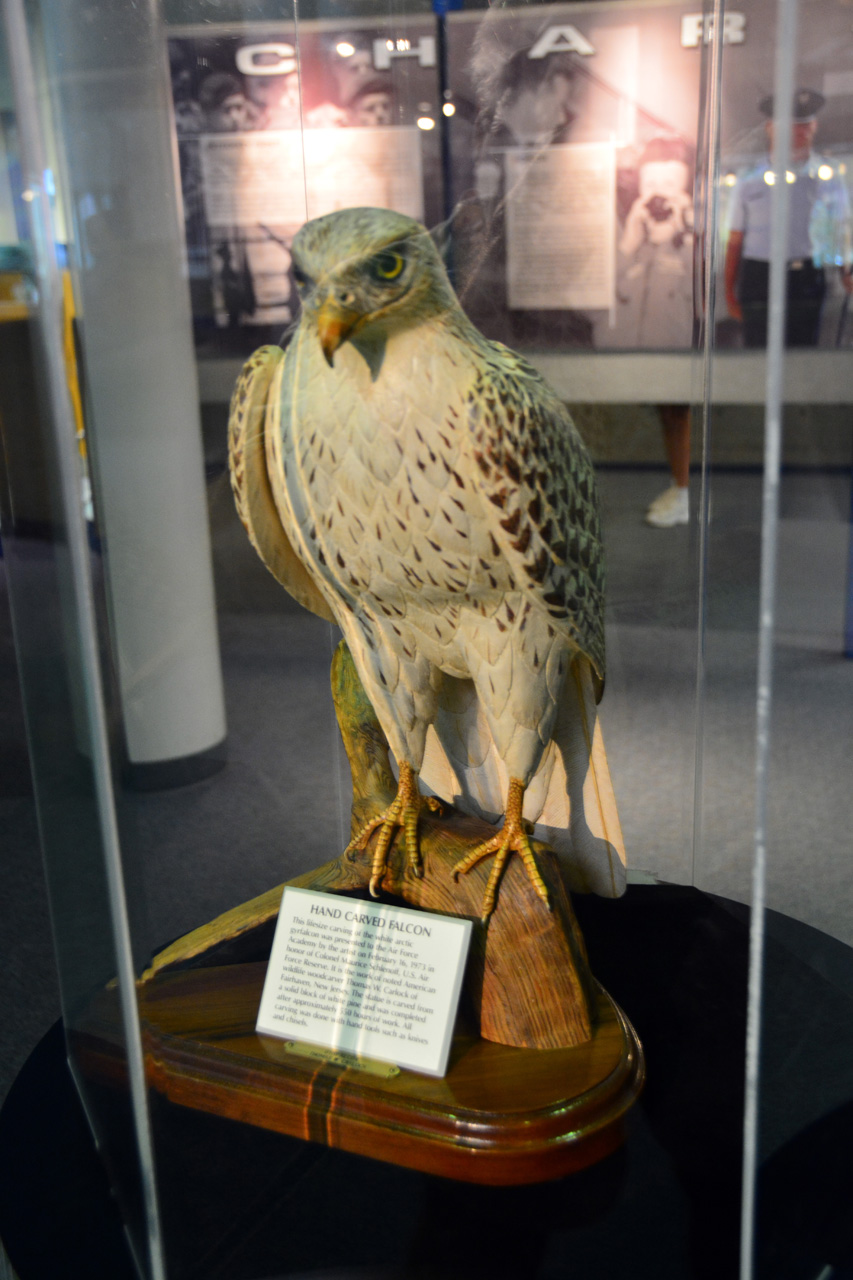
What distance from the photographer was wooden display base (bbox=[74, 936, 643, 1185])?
107 cm

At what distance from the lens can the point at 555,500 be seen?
108 centimetres

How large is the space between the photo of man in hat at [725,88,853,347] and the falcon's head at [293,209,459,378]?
37 cm

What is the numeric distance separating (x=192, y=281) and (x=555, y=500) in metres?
0.50

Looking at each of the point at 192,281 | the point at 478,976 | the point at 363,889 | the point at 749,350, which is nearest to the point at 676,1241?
the point at 478,976

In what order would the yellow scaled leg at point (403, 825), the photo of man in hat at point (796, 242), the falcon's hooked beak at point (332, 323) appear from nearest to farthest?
the falcon's hooked beak at point (332, 323) → the photo of man in hat at point (796, 242) → the yellow scaled leg at point (403, 825)

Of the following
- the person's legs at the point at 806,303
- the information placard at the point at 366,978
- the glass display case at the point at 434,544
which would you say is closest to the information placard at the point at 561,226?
the glass display case at the point at 434,544

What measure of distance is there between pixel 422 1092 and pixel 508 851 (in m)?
0.28

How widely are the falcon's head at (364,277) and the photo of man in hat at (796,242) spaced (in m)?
0.37

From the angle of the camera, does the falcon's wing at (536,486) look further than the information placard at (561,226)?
No

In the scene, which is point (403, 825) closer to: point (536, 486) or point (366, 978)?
point (366, 978)

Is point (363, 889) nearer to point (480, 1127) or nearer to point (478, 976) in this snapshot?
point (478, 976)

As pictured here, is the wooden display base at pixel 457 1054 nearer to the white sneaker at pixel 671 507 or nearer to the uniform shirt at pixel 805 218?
the white sneaker at pixel 671 507

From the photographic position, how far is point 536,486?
105 cm

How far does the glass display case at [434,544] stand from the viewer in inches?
40.2
